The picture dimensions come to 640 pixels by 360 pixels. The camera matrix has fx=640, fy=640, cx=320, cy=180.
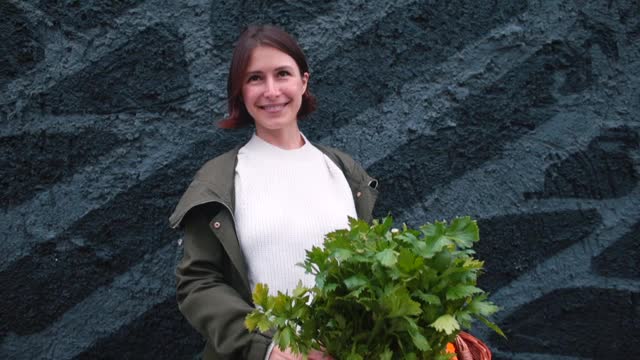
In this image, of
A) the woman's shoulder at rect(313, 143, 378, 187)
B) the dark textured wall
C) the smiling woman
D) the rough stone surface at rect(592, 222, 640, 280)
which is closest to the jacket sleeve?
the smiling woman

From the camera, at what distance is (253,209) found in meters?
1.76

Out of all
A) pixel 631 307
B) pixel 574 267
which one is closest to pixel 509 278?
pixel 574 267

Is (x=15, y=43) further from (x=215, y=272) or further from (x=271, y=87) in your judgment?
(x=215, y=272)

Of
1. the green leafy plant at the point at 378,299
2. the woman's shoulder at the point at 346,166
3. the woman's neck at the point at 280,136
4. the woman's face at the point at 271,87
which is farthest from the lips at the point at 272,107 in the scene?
the green leafy plant at the point at 378,299

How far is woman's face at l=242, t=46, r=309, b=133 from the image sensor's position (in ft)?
5.84

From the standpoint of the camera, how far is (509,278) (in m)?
2.73

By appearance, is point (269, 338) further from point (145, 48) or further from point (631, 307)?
point (631, 307)

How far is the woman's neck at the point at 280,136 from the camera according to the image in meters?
1.91

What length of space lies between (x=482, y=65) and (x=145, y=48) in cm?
138

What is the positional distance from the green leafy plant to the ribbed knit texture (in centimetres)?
31

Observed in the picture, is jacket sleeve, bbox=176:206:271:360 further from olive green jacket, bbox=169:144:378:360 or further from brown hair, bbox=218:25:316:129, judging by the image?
brown hair, bbox=218:25:316:129

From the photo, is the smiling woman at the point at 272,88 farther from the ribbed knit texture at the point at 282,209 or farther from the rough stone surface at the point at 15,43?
the rough stone surface at the point at 15,43

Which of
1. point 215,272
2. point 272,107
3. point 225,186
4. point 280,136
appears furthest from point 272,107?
point 215,272

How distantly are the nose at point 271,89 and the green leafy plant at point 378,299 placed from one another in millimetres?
510
